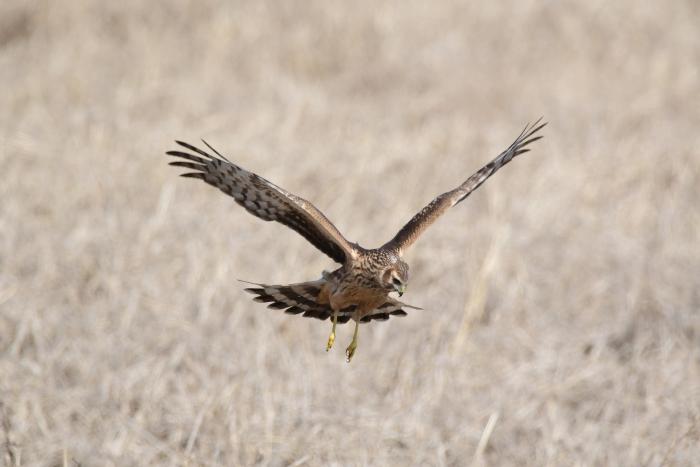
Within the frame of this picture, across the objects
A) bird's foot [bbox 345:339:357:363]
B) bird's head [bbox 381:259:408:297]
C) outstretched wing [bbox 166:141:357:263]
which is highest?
outstretched wing [bbox 166:141:357:263]

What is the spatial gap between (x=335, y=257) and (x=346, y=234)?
9.73 feet

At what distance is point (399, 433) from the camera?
5410 mm

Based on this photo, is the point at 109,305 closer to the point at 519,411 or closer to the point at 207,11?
the point at 519,411

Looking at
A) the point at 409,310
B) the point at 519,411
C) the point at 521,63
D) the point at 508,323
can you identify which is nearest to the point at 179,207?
the point at 409,310

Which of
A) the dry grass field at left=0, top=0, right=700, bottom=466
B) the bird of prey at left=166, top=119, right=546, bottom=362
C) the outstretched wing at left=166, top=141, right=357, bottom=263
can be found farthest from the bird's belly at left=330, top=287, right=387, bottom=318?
the dry grass field at left=0, top=0, right=700, bottom=466

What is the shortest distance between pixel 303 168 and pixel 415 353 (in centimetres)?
238

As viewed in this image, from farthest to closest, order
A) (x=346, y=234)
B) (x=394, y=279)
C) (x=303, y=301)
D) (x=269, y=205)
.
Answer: (x=346, y=234) → (x=303, y=301) → (x=269, y=205) → (x=394, y=279)

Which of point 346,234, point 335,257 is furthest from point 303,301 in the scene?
point 346,234

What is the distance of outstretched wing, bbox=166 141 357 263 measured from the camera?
157 inches

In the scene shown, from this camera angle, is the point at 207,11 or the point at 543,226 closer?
the point at 543,226

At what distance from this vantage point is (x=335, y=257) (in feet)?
14.6

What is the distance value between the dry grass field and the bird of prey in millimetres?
870

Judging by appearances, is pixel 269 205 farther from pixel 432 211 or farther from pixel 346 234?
pixel 346 234

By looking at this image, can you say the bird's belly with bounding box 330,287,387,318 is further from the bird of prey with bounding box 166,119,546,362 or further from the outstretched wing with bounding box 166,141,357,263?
the outstretched wing with bounding box 166,141,357,263
